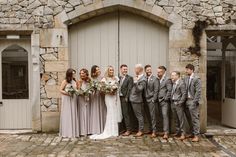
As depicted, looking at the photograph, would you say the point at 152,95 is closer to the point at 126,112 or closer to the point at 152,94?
the point at 152,94

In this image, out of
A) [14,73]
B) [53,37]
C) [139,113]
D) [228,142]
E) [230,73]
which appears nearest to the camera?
[228,142]

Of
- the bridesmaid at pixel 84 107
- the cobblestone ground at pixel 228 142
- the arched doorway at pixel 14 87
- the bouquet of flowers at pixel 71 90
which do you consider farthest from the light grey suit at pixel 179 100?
the arched doorway at pixel 14 87

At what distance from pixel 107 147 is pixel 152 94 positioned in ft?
5.99

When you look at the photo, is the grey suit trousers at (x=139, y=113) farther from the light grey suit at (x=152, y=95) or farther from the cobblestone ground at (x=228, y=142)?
the cobblestone ground at (x=228, y=142)

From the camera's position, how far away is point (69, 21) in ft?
32.2

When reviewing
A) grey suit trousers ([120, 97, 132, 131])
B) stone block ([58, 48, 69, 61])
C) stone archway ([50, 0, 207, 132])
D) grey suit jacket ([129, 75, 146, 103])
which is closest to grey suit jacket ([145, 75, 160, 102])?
grey suit jacket ([129, 75, 146, 103])

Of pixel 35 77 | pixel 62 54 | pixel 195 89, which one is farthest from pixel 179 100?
pixel 35 77

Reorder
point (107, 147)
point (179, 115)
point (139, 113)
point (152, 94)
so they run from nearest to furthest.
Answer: point (107, 147)
point (179, 115)
point (152, 94)
point (139, 113)

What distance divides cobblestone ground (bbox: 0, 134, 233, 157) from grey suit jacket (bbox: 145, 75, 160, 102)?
2.90 ft

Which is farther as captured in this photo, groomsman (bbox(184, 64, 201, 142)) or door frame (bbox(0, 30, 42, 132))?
Answer: door frame (bbox(0, 30, 42, 132))

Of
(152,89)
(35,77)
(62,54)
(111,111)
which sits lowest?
(111,111)

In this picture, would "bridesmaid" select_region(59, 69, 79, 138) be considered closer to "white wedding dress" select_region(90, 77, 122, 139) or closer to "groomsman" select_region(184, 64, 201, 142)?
"white wedding dress" select_region(90, 77, 122, 139)

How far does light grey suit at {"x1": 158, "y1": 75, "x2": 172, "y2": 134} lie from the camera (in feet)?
30.3

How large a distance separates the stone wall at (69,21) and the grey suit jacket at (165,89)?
0.66 m
